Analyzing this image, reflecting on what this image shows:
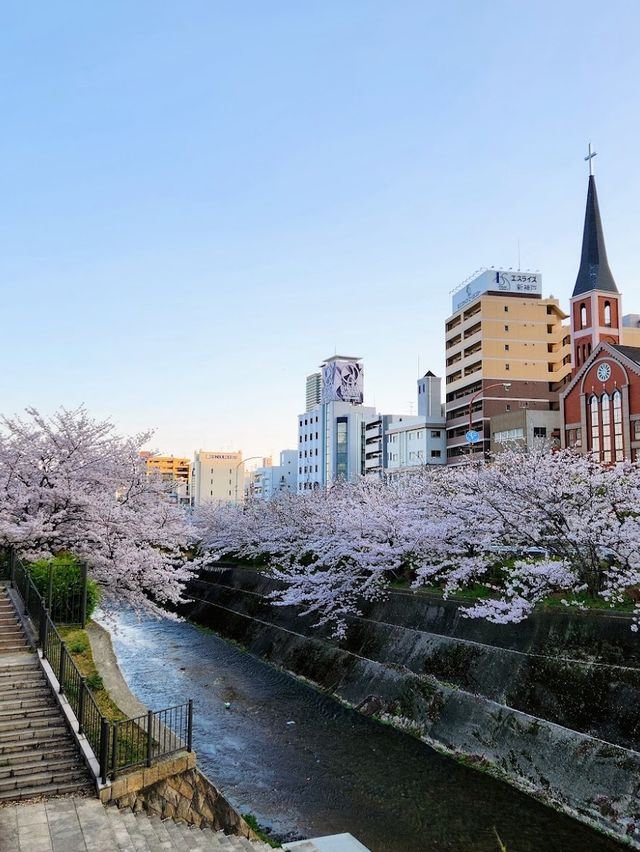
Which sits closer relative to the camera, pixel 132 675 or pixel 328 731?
pixel 328 731

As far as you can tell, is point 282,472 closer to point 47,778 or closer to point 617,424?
point 617,424

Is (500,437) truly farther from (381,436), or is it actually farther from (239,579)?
(239,579)

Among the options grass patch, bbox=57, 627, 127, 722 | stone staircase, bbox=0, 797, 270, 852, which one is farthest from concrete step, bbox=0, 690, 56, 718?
stone staircase, bbox=0, 797, 270, 852

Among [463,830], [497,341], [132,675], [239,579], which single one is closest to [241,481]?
[497,341]

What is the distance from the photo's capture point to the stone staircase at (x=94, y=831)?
10266 mm

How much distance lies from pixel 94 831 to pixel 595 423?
197 feet

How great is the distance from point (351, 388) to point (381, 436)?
28449 millimetres

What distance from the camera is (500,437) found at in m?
76.3

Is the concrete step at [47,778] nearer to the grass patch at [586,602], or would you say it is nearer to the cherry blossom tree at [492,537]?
the cherry blossom tree at [492,537]

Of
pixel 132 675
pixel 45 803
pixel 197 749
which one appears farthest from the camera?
pixel 132 675

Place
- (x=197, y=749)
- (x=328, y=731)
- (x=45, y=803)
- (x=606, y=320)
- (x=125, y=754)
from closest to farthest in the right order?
(x=45, y=803) < (x=125, y=754) < (x=197, y=749) < (x=328, y=731) < (x=606, y=320)

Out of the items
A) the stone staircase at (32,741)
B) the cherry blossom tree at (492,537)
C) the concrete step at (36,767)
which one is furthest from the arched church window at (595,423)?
the concrete step at (36,767)

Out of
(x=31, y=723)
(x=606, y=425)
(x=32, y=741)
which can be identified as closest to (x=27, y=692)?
(x=31, y=723)

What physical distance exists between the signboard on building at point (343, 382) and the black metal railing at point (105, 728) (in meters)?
107
